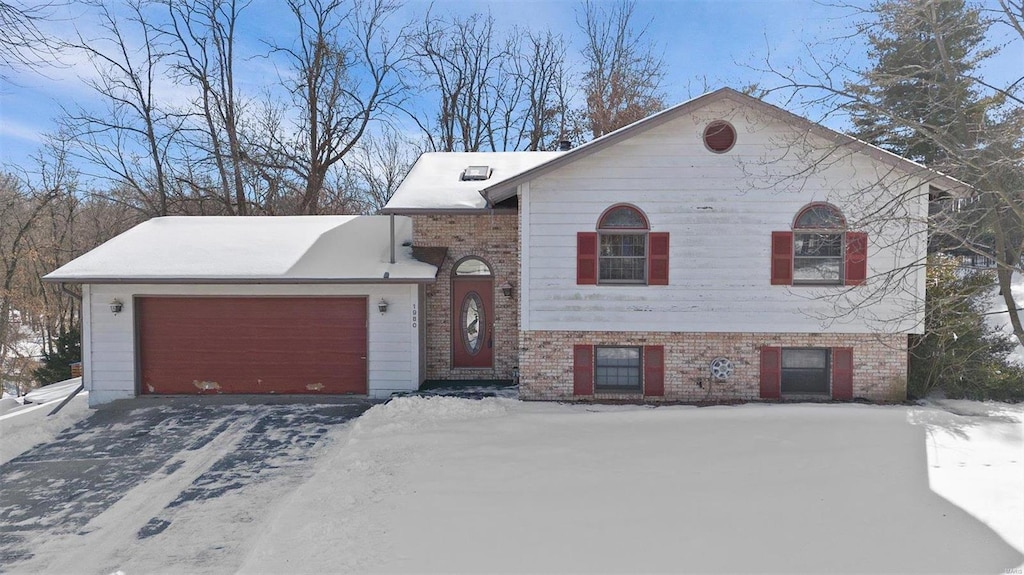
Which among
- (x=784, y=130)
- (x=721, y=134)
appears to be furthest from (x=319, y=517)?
(x=784, y=130)

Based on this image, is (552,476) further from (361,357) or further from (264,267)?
(264,267)

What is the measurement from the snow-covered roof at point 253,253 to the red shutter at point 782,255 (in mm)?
6533

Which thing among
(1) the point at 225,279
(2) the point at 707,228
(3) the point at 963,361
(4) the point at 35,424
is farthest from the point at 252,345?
(3) the point at 963,361

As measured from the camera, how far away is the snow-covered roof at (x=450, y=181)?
10.3 metres

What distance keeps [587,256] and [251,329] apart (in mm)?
7124

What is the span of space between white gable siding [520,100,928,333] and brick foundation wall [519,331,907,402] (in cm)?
20

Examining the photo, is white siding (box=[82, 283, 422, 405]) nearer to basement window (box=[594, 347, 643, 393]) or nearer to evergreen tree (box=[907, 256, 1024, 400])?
basement window (box=[594, 347, 643, 393])

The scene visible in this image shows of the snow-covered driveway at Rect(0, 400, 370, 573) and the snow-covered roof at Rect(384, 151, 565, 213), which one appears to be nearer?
the snow-covered driveway at Rect(0, 400, 370, 573)

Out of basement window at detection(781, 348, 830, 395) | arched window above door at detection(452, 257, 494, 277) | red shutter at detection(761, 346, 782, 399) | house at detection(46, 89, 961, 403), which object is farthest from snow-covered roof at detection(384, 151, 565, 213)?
basement window at detection(781, 348, 830, 395)

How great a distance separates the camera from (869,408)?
859 centimetres

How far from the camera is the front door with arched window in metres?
11.0

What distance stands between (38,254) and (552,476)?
25.6m

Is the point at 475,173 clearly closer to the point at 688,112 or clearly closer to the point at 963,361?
the point at 688,112

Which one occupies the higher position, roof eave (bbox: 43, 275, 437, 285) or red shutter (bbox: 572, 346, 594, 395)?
roof eave (bbox: 43, 275, 437, 285)
